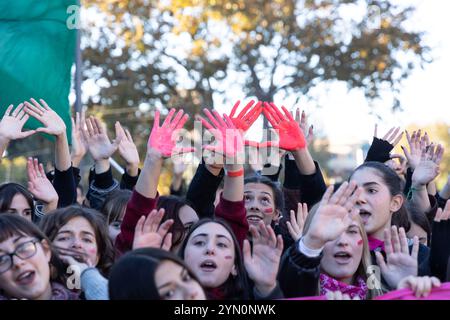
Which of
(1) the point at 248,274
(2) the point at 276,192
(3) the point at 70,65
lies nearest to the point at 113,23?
(3) the point at 70,65

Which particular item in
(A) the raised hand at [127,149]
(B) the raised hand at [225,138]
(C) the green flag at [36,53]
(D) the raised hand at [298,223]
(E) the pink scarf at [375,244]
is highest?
(C) the green flag at [36,53]

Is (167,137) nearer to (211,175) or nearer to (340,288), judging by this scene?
(211,175)

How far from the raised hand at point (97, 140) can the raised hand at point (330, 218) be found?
7.18ft

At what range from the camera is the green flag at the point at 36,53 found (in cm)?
598

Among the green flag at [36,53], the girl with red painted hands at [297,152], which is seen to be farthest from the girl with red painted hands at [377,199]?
the green flag at [36,53]

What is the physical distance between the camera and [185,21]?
1497cm

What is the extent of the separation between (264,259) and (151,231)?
0.51 meters

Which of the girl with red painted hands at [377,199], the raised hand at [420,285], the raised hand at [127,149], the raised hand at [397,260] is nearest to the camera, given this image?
the raised hand at [420,285]

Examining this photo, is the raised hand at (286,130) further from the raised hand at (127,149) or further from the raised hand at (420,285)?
the raised hand at (420,285)

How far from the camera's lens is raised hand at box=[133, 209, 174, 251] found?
327 centimetres

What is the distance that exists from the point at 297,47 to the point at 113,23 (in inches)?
150

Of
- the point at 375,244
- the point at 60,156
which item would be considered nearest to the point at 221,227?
the point at 375,244
